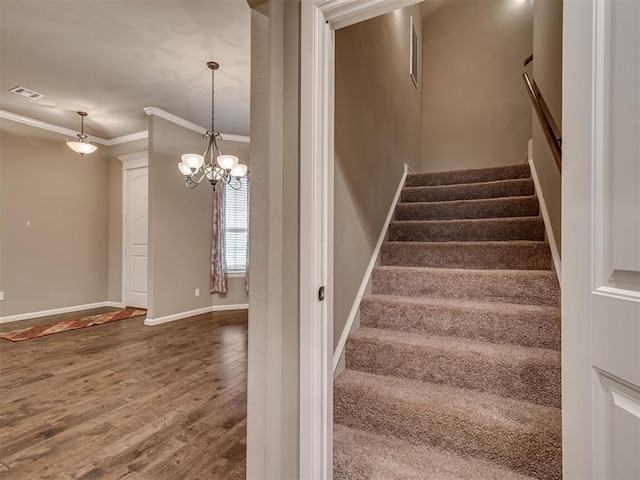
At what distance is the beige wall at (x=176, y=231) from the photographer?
4.32m

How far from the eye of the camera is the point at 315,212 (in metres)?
1.17

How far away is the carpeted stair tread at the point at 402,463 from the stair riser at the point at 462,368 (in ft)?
1.19

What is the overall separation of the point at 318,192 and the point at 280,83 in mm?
461

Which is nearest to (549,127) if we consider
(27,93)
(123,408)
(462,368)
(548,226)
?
(548,226)

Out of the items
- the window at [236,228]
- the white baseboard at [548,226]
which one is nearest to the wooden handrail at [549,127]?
the white baseboard at [548,226]

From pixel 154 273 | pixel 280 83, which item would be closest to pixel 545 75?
pixel 280 83

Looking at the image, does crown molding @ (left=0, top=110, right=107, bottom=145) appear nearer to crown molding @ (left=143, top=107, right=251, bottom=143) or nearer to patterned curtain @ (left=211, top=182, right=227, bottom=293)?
crown molding @ (left=143, top=107, right=251, bottom=143)

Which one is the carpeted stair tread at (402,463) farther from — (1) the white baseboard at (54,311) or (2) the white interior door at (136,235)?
(1) the white baseboard at (54,311)

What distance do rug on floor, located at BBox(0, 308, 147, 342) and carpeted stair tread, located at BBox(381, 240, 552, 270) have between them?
14.0ft

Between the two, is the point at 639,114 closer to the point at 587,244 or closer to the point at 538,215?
the point at 587,244

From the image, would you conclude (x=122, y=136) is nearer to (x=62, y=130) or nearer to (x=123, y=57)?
(x=62, y=130)

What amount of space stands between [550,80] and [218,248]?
15.5ft

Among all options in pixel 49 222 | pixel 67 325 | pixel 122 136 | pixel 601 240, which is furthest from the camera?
pixel 122 136

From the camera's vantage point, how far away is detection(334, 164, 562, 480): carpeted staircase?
1349 mm
